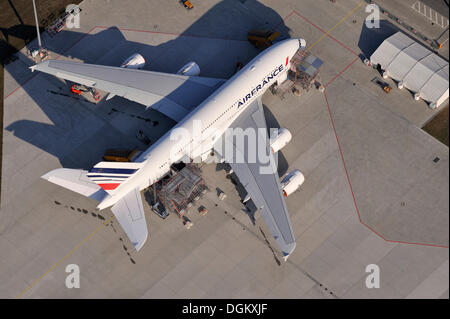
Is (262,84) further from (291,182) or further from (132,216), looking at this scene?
(132,216)

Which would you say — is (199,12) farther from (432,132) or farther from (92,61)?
(432,132)

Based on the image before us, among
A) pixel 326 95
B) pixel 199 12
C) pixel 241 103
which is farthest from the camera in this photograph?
pixel 199 12

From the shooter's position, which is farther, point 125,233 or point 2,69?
point 2,69

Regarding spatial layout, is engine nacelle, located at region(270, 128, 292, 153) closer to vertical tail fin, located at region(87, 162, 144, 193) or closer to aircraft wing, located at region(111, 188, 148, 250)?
vertical tail fin, located at region(87, 162, 144, 193)

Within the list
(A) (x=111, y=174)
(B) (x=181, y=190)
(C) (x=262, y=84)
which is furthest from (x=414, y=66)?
(A) (x=111, y=174)
